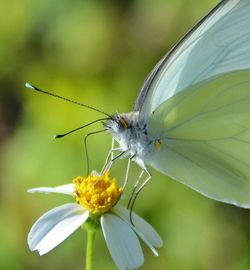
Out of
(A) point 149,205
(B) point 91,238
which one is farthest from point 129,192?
(B) point 91,238

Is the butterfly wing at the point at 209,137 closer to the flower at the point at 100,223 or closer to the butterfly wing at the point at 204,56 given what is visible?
the butterfly wing at the point at 204,56

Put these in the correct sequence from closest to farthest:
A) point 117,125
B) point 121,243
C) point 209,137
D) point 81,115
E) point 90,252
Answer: point 90,252 → point 121,243 → point 117,125 → point 209,137 → point 81,115

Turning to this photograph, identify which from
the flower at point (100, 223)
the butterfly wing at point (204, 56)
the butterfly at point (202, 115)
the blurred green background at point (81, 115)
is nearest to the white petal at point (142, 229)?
the flower at point (100, 223)

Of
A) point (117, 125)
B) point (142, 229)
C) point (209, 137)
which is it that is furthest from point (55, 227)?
point (209, 137)

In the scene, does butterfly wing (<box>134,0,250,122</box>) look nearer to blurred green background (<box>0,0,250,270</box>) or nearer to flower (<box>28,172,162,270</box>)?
flower (<box>28,172,162,270</box>)

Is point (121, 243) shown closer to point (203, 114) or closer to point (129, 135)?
point (129, 135)

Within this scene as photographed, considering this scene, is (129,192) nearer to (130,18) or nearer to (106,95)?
(106,95)
